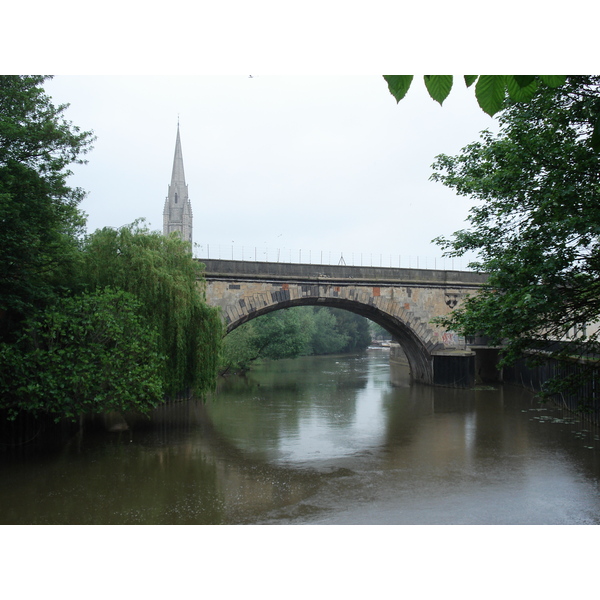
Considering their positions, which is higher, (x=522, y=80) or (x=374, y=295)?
(x=374, y=295)

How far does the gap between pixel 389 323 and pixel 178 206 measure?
4932cm

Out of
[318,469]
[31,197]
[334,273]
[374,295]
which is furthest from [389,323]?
[31,197]

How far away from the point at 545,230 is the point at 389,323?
17.1 metres

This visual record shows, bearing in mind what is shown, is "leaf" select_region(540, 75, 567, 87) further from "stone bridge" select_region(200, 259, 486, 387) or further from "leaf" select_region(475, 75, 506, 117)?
"stone bridge" select_region(200, 259, 486, 387)

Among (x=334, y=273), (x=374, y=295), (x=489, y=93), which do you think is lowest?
(x=489, y=93)

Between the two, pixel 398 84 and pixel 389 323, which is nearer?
pixel 398 84

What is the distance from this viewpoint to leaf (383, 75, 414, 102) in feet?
7.89

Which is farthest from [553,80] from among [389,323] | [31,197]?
[389,323]

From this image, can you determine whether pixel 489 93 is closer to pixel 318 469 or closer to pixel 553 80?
pixel 553 80

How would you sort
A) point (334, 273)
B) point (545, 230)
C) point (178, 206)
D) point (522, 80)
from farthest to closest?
1. point (178, 206)
2. point (334, 273)
3. point (545, 230)
4. point (522, 80)

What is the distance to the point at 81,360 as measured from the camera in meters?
11.0

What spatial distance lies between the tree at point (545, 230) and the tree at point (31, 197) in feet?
24.6

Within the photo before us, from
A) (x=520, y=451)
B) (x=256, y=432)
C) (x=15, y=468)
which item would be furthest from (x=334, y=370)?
(x=15, y=468)

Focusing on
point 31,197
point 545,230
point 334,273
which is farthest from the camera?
point 334,273
